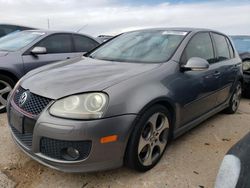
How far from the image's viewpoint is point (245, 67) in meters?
6.03

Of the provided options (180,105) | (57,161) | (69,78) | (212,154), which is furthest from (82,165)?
(212,154)

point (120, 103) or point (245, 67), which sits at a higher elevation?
point (120, 103)

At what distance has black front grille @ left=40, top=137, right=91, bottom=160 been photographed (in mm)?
2262

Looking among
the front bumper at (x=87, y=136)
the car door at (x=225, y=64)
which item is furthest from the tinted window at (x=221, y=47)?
the front bumper at (x=87, y=136)

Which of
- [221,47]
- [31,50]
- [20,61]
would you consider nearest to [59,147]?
[20,61]

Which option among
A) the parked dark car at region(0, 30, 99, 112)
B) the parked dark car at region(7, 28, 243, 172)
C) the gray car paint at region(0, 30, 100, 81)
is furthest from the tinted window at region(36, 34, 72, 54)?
the parked dark car at region(7, 28, 243, 172)

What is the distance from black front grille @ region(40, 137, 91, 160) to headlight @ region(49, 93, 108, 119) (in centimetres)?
21

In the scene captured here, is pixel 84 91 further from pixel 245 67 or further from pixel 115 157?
pixel 245 67

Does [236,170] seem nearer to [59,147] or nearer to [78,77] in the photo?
[59,147]

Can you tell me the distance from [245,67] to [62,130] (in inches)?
197

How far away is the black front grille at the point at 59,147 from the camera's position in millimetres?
2262

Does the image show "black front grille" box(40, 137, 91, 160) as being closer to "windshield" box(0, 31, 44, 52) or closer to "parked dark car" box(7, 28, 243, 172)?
"parked dark car" box(7, 28, 243, 172)

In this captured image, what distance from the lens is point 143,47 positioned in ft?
11.2

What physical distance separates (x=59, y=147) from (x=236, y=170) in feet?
4.60
